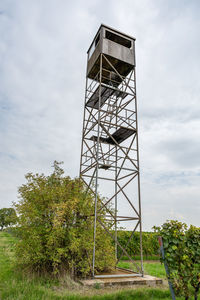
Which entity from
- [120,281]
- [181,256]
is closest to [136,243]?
[120,281]

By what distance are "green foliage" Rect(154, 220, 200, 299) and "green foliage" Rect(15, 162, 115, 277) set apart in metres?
3.69

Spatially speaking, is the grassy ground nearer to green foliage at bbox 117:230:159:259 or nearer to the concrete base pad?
the concrete base pad

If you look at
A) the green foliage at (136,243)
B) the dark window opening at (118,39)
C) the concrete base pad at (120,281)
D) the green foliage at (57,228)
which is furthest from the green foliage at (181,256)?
the green foliage at (136,243)

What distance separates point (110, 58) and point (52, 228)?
890 centimetres

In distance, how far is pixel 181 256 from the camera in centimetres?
478

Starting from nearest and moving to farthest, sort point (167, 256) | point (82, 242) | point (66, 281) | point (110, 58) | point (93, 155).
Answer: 1. point (167, 256)
2. point (66, 281)
3. point (82, 242)
4. point (93, 155)
5. point (110, 58)

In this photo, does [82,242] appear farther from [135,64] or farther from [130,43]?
[130,43]

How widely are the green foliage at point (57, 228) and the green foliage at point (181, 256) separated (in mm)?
3687

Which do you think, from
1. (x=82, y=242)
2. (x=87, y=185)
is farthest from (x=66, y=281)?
(x=87, y=185)

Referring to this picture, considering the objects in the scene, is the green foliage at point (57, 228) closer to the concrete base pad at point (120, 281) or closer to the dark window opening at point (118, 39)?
the concrete base pad at point (120, 281)

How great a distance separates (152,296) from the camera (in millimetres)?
5980

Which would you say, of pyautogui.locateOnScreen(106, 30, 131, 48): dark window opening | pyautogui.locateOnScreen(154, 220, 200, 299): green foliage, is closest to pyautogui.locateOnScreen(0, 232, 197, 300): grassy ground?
pyautogui.locateOnScreen(154, 220, 200, 299): green foliage

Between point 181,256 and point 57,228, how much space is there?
4234mm

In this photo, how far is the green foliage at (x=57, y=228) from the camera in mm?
7387
